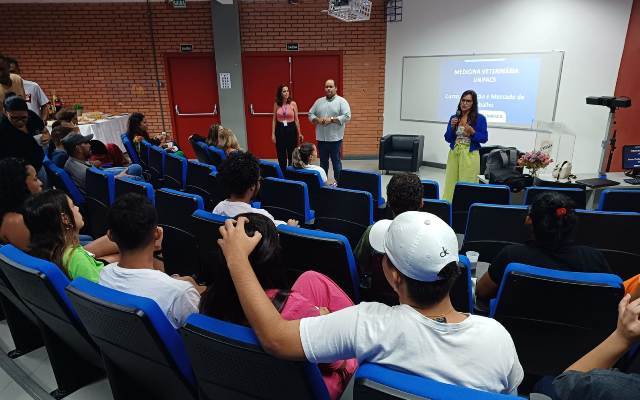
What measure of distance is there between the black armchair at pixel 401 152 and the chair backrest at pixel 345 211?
14.5 feet

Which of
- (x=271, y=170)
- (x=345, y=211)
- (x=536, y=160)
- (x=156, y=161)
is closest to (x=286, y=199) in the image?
(x=345, y=211)

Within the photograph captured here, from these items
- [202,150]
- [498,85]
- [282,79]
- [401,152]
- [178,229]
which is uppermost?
[282,79]

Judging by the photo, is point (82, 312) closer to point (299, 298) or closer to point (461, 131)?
point (299, 298)

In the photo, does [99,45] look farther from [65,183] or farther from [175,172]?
[65,183]

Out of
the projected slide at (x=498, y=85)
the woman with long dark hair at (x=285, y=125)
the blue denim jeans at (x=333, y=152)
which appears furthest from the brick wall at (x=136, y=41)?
the blue denim jeans at (x=333, y=152)

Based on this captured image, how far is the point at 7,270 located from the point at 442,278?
164cm

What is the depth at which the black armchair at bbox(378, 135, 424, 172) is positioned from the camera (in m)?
7.17

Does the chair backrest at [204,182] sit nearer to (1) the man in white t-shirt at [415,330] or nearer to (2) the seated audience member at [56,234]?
(2) the seated audience member at [56,234]

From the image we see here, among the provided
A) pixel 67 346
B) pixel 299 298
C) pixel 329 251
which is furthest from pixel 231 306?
pixel 67 346

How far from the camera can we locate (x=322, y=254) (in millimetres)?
1787

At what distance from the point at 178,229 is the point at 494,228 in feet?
7.03

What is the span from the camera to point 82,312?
1277 mm

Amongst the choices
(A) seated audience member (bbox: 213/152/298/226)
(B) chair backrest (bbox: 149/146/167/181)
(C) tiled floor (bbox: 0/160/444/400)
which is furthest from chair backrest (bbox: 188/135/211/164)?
(C) tiled floor (bbox: 0/160/444/400)

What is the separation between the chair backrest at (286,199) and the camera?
9.99ft
